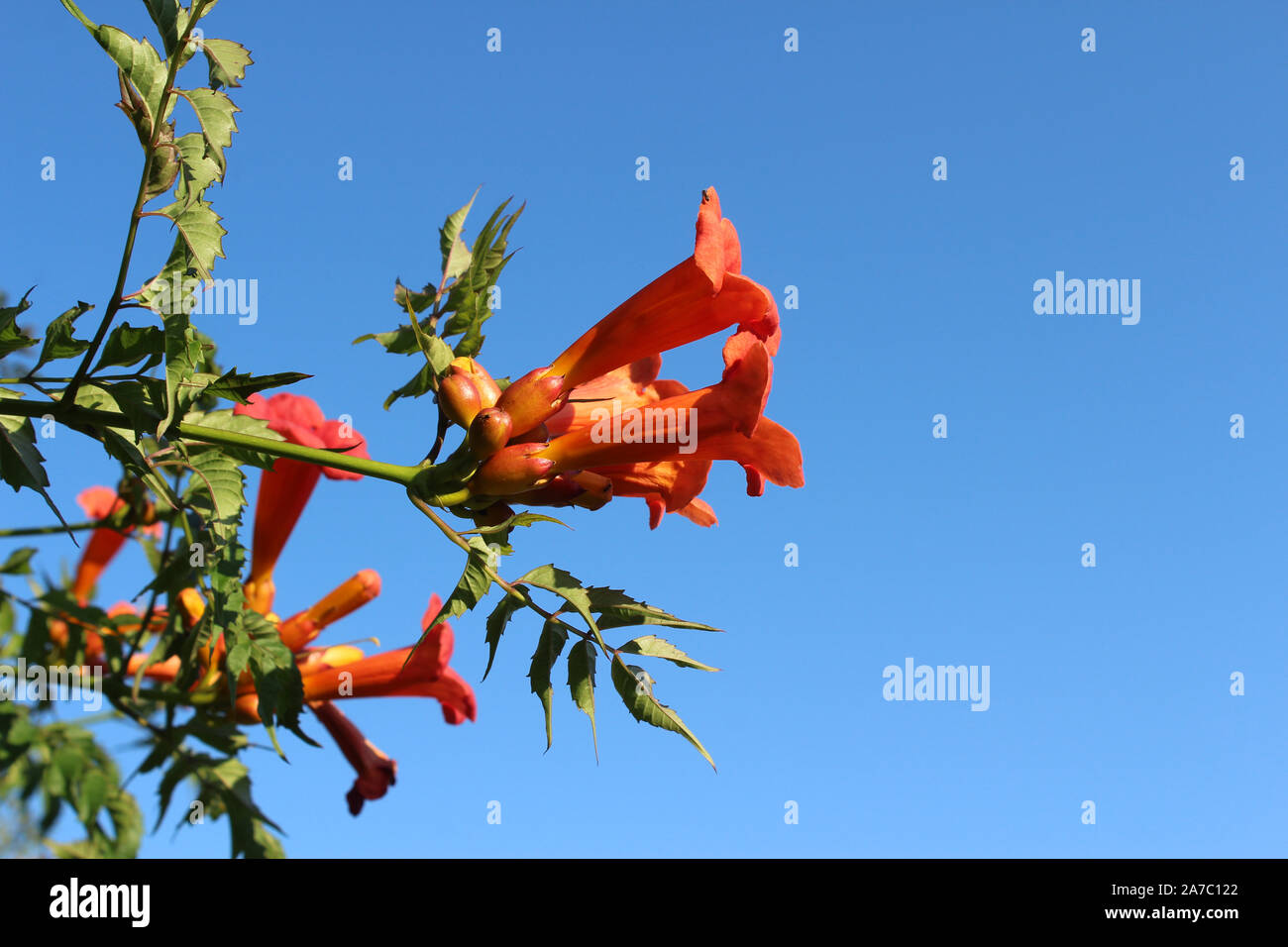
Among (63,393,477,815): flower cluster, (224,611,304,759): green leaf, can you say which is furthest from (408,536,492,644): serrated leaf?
(63,393,477,815): flower cluster

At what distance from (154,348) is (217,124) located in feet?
1.70

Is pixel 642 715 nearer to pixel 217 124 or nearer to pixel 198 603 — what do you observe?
pixel 217 124

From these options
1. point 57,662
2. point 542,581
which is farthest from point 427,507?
point 57,662

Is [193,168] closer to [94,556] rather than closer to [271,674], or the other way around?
[271,674]

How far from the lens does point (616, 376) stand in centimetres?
270

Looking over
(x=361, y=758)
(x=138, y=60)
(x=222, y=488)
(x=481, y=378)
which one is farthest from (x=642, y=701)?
(x=361, y=758)

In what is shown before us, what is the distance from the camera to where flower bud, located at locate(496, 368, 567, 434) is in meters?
2.37

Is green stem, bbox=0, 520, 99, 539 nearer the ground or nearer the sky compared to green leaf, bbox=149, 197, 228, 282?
nearer the ground

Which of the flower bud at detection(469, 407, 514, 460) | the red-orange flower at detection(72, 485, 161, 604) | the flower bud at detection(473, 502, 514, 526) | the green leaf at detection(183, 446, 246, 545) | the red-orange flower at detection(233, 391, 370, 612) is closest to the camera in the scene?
the flower bud at detection(469, 407, 514, 460)

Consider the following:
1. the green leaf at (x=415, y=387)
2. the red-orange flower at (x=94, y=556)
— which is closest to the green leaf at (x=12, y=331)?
the green leaf at (x=415, y=387)

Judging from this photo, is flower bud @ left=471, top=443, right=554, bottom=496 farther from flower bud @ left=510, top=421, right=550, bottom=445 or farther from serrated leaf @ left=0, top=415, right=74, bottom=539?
serrated leaf @ left=0, top=415, right=74, bottom=539

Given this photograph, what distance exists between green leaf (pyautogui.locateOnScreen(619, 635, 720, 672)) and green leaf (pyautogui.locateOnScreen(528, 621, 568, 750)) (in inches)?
5.9

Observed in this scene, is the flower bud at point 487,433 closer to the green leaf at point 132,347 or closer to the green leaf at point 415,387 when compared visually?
the green leaf at point 415,387

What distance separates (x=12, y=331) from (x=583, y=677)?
144 centimetres
